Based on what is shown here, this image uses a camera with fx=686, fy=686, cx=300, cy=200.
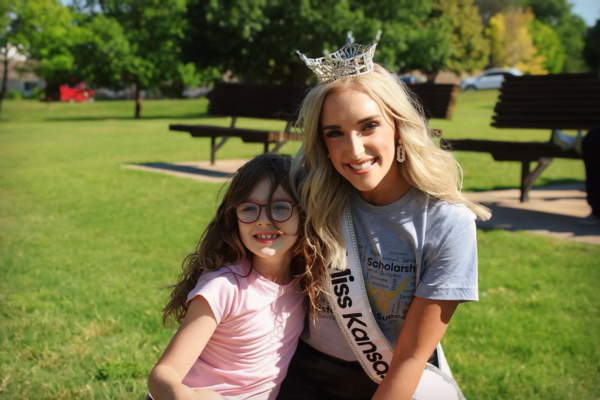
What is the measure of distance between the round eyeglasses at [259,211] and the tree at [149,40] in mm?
33842

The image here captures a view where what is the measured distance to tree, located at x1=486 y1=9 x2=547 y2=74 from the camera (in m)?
60.0

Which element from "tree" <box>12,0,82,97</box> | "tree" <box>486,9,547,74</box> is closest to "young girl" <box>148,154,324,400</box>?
"tree" <box>12,0,82,97</box>

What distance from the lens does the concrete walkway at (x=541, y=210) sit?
21.3 ft

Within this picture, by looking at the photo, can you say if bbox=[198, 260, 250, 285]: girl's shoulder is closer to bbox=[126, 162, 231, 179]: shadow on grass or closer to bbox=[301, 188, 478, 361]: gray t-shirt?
bbox=[301, 188, 478, 361]: gray t-shirt

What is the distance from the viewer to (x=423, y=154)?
2209mm

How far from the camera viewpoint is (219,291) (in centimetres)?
213

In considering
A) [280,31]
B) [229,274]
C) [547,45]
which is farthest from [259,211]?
[547,45]

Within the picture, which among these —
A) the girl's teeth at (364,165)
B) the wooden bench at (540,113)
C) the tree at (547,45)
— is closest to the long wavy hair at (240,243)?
the girl's teeth at (364,165)

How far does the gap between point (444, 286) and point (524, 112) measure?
6.93m

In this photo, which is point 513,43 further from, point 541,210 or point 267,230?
point 267,230

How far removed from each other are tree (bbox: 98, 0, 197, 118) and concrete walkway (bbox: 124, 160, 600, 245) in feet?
87.0

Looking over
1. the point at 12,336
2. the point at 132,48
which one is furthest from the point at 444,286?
the point at 132,48

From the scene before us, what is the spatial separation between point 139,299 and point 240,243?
8.29 ft

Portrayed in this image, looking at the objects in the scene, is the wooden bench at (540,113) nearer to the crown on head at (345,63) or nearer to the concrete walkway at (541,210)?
the concrete walkway at (541,210)
